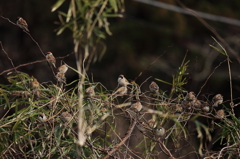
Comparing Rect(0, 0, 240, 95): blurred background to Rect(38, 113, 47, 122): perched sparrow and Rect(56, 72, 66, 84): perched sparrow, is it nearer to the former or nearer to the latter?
A: Rect(56, 72, 66, 84): perched sparrow

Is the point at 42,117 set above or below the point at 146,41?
above

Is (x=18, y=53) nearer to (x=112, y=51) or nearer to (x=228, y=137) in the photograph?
(x=112, y=51)

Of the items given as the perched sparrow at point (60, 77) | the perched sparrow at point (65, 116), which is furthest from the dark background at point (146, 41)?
the perched sparrow at point (65, 116)

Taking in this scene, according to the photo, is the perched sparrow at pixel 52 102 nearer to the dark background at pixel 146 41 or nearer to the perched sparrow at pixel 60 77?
the perched sparrow at pixel 60 77

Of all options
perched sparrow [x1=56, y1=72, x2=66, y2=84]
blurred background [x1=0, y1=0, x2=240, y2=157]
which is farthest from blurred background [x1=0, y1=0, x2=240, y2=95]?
perched sparrow [x1=56, y1=72, x2=66, y2=84]

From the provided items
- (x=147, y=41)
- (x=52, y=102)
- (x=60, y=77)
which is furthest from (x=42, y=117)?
(x=147, y=41)

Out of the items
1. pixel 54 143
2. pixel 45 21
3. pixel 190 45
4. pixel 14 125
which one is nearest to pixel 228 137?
pixel 54 143

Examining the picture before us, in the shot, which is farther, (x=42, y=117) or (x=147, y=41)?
(x=147, y=41)

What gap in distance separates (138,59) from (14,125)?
24.9 feet

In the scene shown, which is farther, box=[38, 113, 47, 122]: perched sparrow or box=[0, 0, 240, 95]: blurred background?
box=[0, 0, 240, 95]: blurred background

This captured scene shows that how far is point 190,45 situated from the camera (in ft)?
32.1

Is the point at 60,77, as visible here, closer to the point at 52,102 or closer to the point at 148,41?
the point at 52,102

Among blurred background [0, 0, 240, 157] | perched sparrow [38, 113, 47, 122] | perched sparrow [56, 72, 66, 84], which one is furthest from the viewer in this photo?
blurred background [0, 0, 240, 157]

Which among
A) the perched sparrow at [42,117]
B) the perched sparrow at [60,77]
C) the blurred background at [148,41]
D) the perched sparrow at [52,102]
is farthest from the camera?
the blurred background at [148,41]
